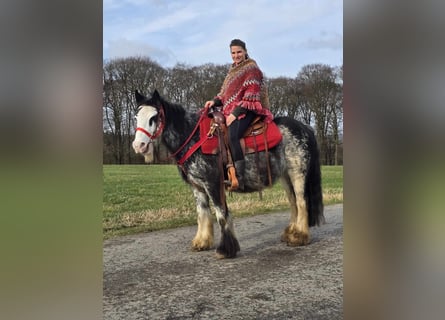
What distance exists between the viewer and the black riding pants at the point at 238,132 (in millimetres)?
3594

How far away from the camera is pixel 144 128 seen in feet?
11.0

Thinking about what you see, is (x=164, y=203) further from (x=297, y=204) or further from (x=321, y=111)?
(x=321, y=111)

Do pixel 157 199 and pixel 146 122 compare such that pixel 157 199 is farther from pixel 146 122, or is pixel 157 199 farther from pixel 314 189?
pixel 314 189

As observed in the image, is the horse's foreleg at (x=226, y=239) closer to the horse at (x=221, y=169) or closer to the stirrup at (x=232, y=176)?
the horse at (x=221, y=169)

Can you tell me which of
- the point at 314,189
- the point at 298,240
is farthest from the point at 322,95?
the point at 298,240

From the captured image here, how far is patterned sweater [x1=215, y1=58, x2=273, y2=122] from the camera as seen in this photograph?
348 centimetres

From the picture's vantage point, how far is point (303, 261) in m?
3.44

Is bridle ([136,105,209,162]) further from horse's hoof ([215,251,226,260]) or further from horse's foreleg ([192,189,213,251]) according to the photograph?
horse's hoof ([215,251,226,260])

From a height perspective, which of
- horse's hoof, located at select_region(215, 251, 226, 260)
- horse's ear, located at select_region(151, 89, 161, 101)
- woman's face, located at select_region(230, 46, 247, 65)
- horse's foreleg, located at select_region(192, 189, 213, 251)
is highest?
woman's face, located at select_region(230, 46, 247, 65)

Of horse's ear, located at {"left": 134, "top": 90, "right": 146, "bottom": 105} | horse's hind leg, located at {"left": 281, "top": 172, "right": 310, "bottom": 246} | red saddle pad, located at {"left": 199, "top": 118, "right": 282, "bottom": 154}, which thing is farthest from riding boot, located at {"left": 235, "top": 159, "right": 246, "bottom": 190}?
horse's ear, located at {"left": 134, "top": 90, "right": 146, "bottom": 105}

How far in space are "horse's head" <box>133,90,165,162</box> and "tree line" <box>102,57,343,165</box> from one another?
0.13 m

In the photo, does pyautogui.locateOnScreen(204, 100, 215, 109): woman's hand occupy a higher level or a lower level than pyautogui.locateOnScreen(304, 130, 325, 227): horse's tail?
higher

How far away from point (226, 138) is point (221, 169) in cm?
30
